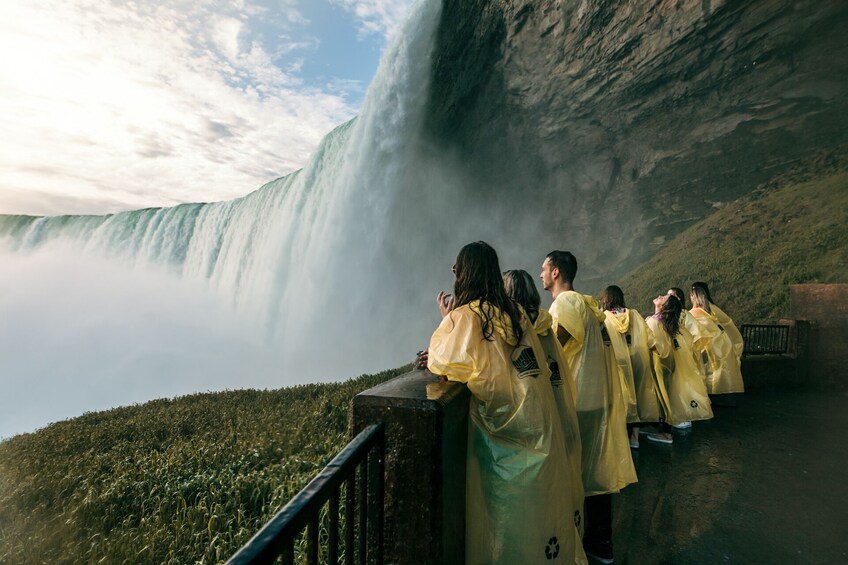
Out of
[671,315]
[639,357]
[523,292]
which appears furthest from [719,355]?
[523,292]

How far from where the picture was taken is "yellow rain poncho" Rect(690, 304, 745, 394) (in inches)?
297

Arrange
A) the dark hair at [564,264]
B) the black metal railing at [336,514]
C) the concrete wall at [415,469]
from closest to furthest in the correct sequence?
the black metal railing at [336,514]
the concrete wall at [415,469]
the dark hair at [564,264]

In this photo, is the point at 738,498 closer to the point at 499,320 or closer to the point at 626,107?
the point at 499,320

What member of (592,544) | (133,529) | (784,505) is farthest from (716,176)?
(133,529)

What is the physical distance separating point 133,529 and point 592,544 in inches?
159

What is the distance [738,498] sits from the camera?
13.6 feet

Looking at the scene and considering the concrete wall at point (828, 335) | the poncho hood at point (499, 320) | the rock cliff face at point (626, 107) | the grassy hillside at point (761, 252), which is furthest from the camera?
the rock cliff face at point (626, 107)

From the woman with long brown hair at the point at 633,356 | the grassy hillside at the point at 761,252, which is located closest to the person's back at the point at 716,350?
the woman with long brown hair at the point at 633,356

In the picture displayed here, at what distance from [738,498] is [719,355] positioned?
4.10m

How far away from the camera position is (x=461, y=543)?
230 cm

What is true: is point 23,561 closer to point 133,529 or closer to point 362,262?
point 133,529

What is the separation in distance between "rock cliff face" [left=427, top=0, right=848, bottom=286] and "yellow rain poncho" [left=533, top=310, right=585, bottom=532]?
740 inches

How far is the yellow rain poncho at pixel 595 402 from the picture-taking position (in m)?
3.38

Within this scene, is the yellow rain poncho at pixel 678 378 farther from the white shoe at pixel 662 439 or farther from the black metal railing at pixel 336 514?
the black metal railing at pixel 336 514
